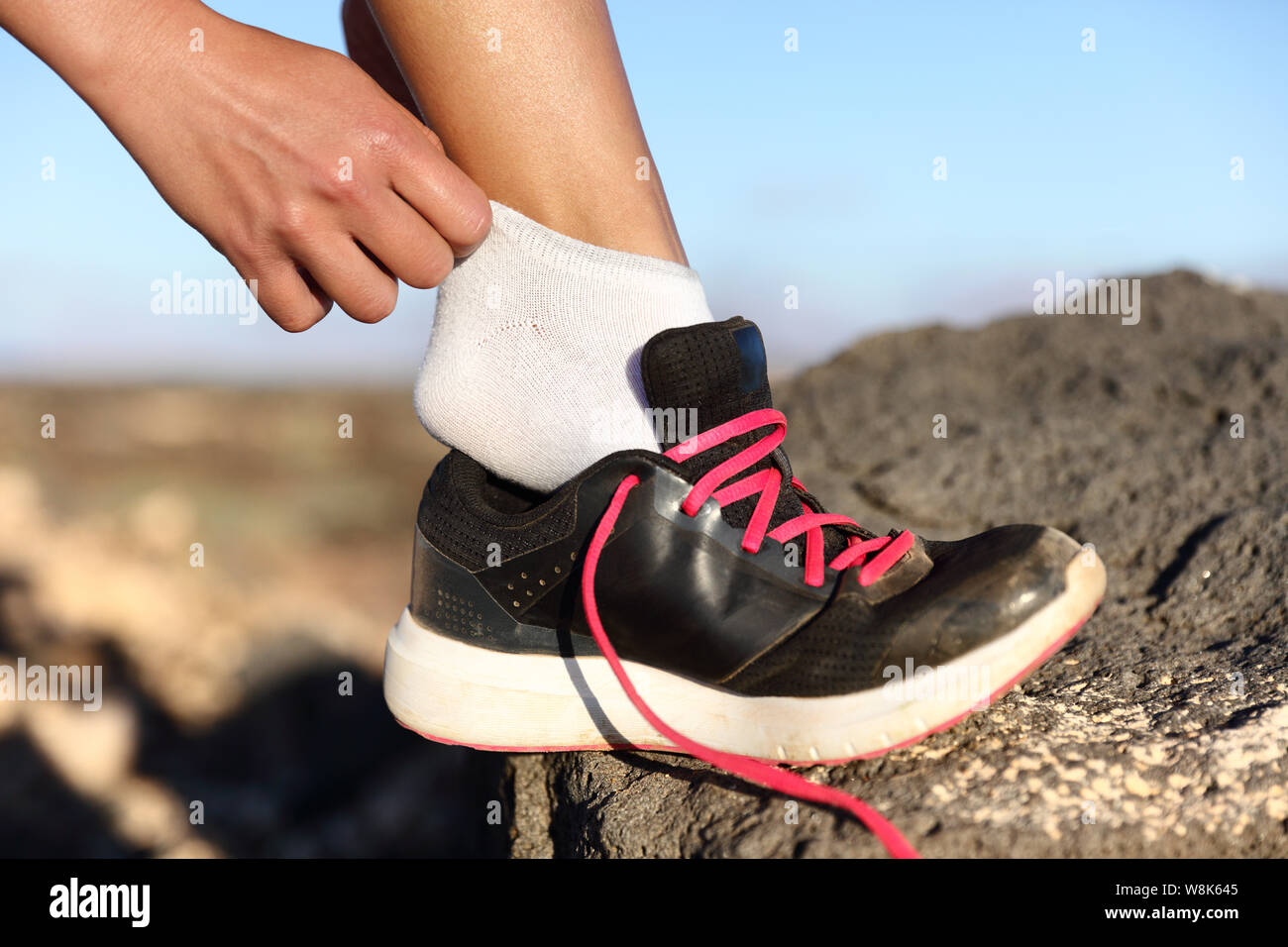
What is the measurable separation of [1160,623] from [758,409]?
87cm

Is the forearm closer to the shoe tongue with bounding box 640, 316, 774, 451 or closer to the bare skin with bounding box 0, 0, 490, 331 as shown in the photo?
the bare skin with bounding box 0, 0, 490, 331

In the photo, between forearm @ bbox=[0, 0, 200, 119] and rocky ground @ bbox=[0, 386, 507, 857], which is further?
rocky ground @ bbox=[0, 386, 507, 857]

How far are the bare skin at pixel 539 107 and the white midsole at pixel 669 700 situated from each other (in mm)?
627

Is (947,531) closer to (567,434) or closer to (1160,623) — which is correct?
(1160,623)

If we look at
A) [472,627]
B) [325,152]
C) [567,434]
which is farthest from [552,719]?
[325,152]

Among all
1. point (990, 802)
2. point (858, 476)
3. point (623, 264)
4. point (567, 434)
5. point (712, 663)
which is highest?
point (623, 264)

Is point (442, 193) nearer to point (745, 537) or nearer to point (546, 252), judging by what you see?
point (546, 252)

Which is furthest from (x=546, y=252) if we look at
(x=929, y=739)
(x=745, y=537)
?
(x=929, y=739)

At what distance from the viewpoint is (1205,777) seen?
3.57ft

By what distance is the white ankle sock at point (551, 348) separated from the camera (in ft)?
4.22

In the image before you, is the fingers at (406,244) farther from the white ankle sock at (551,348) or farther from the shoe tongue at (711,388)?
the shoe tongue at (711,388)

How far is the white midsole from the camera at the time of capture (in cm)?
109

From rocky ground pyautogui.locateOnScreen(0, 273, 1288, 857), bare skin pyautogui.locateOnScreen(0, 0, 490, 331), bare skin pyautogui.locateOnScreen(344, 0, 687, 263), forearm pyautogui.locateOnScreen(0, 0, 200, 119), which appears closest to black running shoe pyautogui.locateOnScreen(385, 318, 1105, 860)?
rocky ground pyautogui.locateOnScreen(0, 273, 1288, 857)

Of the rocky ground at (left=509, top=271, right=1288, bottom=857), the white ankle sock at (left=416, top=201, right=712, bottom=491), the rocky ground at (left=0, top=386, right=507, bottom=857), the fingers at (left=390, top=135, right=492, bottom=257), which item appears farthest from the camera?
the rocky ground at (left=0, top=386, right=507, bottom=857)
